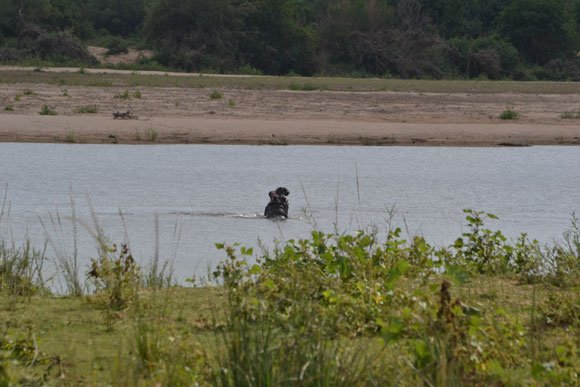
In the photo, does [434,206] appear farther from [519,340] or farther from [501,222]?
[519,340]

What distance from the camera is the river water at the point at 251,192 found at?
12.7 m

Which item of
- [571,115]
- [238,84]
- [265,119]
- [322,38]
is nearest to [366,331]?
[265,119]

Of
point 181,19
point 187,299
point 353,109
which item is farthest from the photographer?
point 181,19

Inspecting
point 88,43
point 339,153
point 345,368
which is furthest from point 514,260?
point 88,43

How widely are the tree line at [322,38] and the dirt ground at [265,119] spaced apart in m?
18.8

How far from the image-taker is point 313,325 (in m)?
4.66

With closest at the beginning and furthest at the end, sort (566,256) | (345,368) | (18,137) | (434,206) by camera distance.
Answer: (345,368), (566,256), (434,206), (18,137)

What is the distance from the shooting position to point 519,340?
521 cm

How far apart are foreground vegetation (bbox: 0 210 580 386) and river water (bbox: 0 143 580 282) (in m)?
2.51

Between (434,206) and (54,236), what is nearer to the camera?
(54,236)

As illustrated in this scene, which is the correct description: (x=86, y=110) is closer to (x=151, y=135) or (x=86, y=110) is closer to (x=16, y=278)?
(x=151, y=135)

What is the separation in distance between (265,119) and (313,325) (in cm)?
2167

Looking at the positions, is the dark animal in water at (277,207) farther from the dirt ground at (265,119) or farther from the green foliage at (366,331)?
the dirt ground at (265,119)

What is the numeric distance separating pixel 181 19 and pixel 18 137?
3215cm
